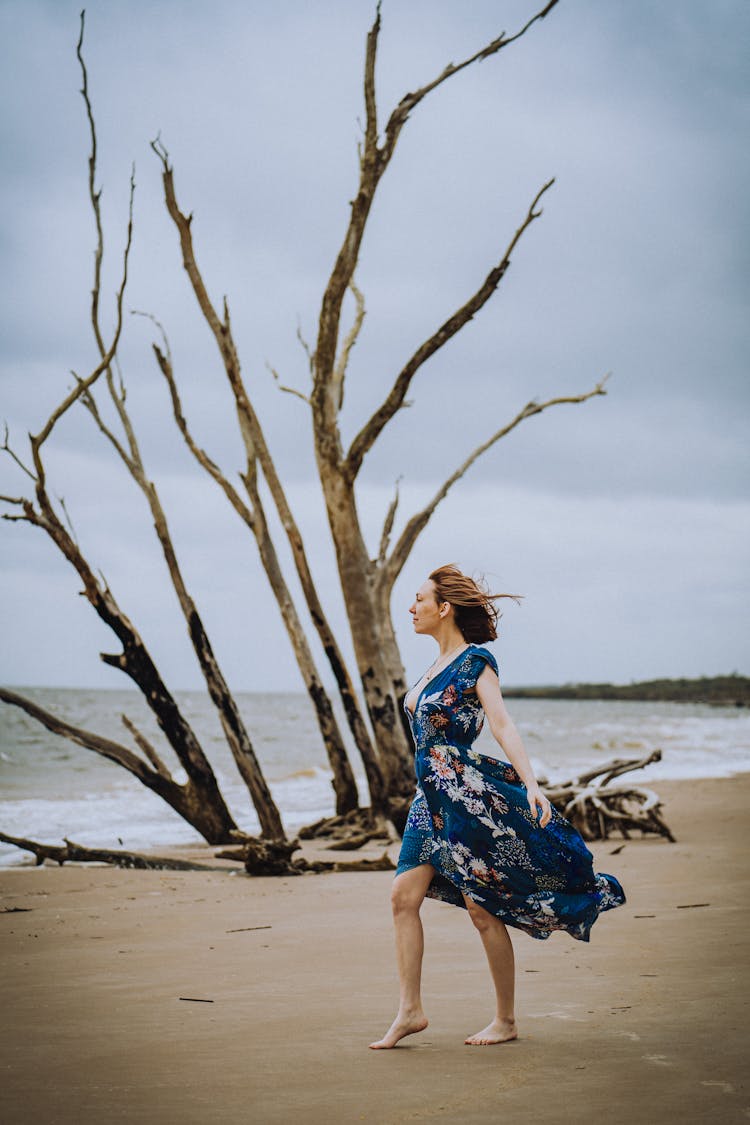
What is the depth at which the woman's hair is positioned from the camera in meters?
4.00

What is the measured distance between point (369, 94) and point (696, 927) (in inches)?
316

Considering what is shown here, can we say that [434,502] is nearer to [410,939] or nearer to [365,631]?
[365,631]

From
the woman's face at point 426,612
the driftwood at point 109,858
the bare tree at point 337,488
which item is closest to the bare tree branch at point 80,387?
the bare tree at point 337,488

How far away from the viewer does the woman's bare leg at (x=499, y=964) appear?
359 cm

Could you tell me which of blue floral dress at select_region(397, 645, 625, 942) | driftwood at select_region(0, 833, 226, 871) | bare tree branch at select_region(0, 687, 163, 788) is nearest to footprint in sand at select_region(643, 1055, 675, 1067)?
blue floral dress at select_region(397, 645, 625, 942)

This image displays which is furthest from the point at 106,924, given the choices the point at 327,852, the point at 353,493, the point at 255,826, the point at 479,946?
the point at 255,826

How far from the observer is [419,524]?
1146 cm

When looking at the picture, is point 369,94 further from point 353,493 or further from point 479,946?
point 479,946

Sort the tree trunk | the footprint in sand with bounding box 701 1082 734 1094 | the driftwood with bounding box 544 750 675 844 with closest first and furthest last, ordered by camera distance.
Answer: the footprint in sand with bounding box 701 1082 734 1094
the driftwood with bounding box 544 750 675 844
the tree trunk

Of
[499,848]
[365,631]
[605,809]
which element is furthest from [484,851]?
[365,631]

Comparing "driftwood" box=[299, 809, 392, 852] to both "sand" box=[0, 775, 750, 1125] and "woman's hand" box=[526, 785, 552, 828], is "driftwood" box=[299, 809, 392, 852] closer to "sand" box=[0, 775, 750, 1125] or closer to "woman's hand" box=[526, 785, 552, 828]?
Result: "sand" box=[0, 775, 750, 1125]

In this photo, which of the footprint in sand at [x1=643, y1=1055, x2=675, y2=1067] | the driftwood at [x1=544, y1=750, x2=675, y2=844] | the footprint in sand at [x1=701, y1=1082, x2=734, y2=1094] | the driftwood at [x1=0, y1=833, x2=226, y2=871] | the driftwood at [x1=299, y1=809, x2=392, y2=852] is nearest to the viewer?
the footprint in sand at [x1=701, y1=1082, x2=734, y2=1094]

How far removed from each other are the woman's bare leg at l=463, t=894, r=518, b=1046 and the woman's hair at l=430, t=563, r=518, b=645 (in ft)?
3.00

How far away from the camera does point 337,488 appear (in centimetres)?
1084
